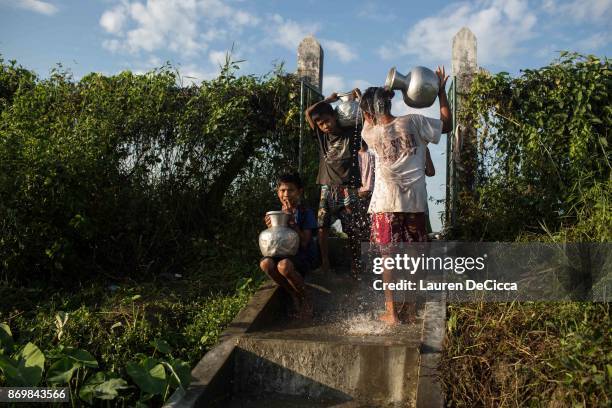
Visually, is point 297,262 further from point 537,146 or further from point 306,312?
point 537,146

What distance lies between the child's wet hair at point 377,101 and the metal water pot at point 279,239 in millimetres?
1185

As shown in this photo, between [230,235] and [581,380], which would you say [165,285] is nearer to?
[230,235]

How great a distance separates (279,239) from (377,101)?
4.72ft

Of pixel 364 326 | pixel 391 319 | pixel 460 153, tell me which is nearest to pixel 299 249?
pixel 364 326

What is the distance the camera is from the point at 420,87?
4.93 m

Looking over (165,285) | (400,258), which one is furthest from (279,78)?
(400,258)

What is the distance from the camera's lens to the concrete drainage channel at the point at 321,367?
4.12 metres

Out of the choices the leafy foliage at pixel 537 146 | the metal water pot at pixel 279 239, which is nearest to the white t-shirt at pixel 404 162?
the metal water pot at pixel 279 239

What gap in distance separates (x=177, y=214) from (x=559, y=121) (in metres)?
4.61

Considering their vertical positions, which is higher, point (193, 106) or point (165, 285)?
point (193, 106)

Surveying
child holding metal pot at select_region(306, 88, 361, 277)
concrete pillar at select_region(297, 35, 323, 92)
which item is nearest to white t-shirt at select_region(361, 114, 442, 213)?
child holding metal pot at select_region(306, 88, 361, 277)

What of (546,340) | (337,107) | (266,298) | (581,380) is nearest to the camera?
(581,380)

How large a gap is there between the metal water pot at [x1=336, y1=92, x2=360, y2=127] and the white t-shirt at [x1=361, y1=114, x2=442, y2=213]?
971mm

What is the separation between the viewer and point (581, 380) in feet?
11.4
